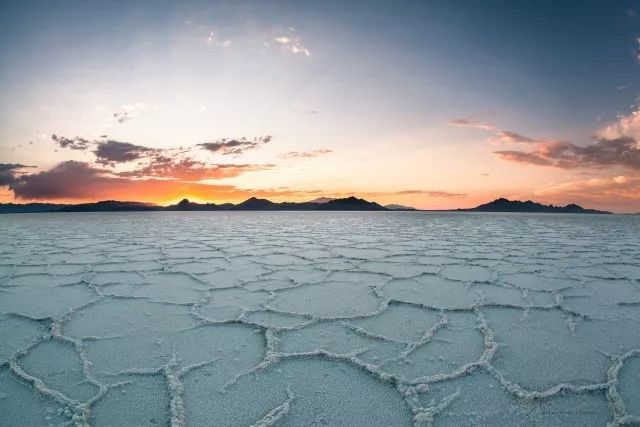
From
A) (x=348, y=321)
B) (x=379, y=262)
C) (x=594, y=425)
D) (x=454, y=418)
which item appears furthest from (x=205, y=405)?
(x=379, y=262)

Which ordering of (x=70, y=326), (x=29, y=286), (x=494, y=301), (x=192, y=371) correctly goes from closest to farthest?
(x=192, y=371), (x=70, y=326), (x=494, y=301), (x=29, y=286)

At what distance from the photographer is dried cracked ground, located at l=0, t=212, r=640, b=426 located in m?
1.30

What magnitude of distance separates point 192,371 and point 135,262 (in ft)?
10.9

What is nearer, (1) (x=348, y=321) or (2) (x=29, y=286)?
(1) (x=348, y=321)

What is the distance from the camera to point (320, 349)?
178cm

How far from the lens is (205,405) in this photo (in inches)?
52.3

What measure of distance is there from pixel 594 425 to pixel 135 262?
4.43 metres

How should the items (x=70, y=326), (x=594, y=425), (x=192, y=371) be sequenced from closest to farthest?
(x=594, y=425) → (x=192, y=371) → (x=70, y=326)

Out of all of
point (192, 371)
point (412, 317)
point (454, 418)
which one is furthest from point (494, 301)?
point (192, 371)

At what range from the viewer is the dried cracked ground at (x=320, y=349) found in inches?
51.4

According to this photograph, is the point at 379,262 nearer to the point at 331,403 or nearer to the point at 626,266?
the point at 626,266

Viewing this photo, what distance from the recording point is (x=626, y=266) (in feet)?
14.1

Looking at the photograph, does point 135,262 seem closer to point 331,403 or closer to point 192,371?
point 192,371

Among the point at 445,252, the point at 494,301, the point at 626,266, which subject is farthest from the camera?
the point at 445,252
